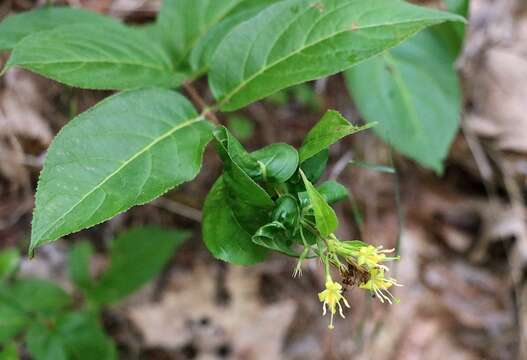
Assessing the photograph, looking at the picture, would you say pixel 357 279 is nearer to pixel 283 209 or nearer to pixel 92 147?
pixel 283 209

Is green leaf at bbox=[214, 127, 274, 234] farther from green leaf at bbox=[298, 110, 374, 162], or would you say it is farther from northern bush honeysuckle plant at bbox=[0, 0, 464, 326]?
green leaf at bbox=[298, 110, 374, 162]

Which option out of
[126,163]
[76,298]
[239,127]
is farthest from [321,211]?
[76,298]

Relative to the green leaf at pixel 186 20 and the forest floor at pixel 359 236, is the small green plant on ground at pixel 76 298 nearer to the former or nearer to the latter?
the forest floor at pixel 359 236

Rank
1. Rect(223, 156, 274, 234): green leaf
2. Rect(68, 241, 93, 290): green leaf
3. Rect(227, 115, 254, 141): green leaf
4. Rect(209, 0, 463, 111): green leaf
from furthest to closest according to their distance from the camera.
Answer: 1. Rect(227, 115, 254, 141): green leaf
2. Rect(68, 241, 93, 290): green leaf
3. Rect(209, 0, 463, 111): green leaf
4. Rect(223, 156, 274, 234): green leaf

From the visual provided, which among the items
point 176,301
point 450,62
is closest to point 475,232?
point 450,62

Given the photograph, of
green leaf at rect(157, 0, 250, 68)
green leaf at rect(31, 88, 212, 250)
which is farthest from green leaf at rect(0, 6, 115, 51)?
green leaf at rect(31, 88, 212, 250)
